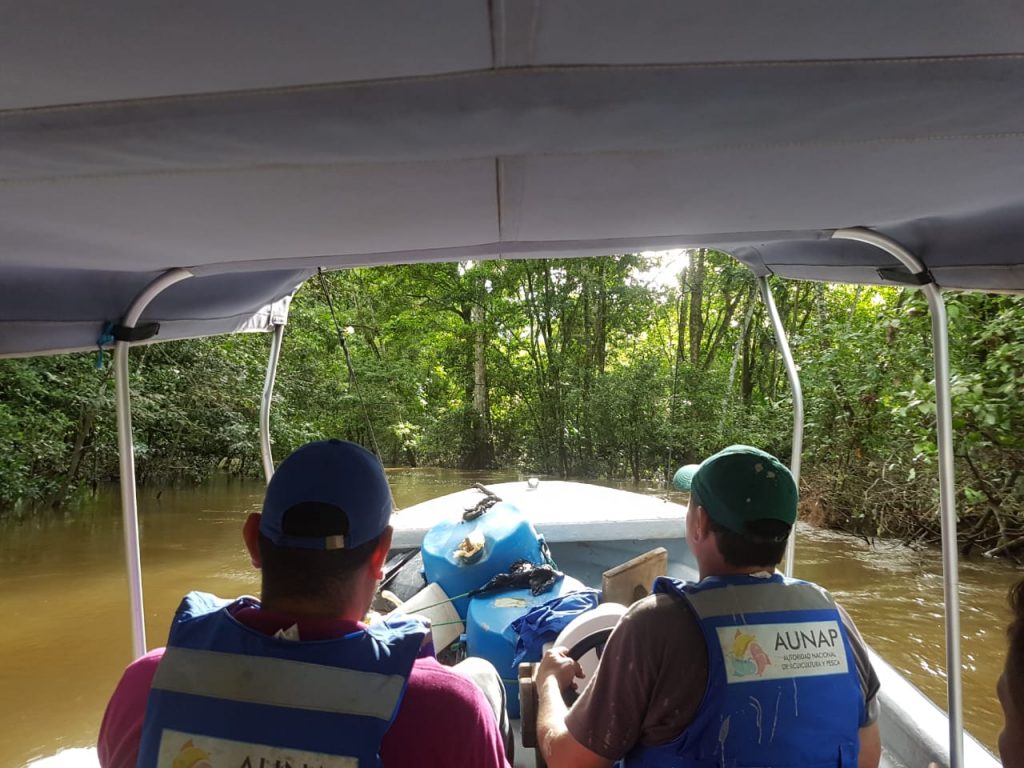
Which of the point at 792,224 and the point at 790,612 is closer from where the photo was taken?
the point at 790,612

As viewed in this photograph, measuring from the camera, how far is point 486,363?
20312mm

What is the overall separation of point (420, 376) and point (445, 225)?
16644 mm

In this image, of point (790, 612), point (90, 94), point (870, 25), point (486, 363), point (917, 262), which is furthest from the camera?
point (486, 363)

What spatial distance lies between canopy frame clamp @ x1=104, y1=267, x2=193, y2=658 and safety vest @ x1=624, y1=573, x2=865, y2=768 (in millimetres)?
1844

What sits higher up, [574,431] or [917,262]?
[917,262]


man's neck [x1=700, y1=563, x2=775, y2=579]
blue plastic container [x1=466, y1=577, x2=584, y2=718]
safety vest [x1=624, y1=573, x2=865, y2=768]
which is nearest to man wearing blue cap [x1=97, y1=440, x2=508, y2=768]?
safety vest [x1=624, y1=573, x2=865, y2=768]

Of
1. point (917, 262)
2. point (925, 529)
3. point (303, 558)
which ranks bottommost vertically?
point (925, 529)

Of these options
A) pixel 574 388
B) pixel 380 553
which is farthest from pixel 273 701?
pixel 574 388

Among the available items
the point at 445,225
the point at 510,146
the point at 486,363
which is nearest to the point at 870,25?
the point at 510,146

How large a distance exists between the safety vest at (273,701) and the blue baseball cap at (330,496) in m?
0.16

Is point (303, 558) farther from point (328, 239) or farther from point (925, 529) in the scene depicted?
point (925, 529)

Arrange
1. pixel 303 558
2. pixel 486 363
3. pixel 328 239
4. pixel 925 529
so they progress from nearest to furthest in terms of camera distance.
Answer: pixel 303 558, pixel 328 239, pixel 925 529, pixel 486 363

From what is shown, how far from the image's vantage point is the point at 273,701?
1069 millimetres

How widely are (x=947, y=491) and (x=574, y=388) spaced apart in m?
A: 16.6
